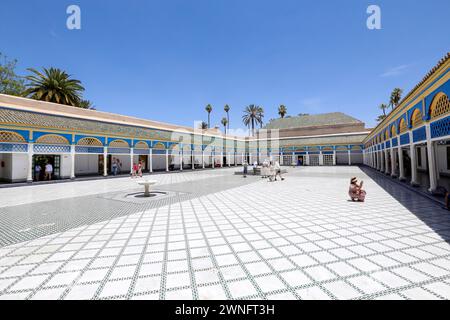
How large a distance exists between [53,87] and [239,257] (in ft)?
116

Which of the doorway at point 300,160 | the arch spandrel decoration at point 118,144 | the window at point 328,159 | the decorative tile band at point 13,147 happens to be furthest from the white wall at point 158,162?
the window at point 328,159

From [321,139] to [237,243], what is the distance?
118 ft

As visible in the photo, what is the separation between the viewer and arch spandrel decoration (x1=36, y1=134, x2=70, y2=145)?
14595mm

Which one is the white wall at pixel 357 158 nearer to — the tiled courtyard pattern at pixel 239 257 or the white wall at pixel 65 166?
the tiled courtyard pattern at pixel 239 257

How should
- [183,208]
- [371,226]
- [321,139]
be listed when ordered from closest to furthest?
[371,226] < [183,208] < [321,139]

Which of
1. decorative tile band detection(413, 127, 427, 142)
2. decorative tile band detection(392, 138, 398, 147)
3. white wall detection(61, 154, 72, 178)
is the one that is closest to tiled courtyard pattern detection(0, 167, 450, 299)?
decorative tile band detection(413, 127, 427, 142)

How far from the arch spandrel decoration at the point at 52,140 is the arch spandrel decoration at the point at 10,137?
91 centimetres

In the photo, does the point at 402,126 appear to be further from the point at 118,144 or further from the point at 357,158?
the point at 357,158

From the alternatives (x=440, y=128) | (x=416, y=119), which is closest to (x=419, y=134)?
(x=416, y=119)

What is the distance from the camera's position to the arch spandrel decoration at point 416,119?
8.76 meters

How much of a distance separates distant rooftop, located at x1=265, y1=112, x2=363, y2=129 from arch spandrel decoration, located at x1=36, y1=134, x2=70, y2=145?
3907cm

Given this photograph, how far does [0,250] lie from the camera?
12.4ft
